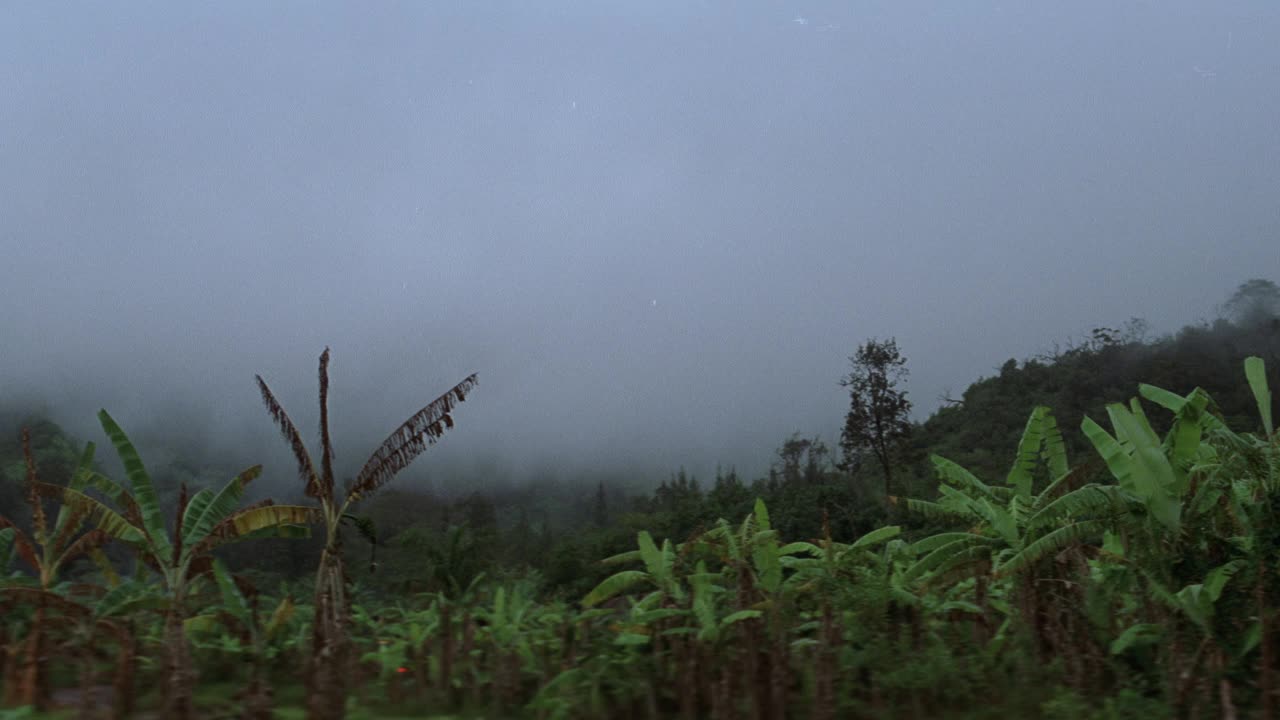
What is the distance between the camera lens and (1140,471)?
6887 millimetres

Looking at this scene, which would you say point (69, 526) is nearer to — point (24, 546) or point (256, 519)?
point (24, 546)

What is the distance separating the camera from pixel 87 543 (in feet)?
37.5

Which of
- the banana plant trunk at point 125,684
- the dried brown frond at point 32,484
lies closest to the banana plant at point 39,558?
the dried brown frond at point 32,484

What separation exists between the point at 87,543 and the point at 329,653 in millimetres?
7742

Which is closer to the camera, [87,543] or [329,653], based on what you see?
[329,653]

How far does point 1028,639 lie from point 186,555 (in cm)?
961

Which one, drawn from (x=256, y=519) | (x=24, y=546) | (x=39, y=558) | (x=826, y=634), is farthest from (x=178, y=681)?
(x=24, y=546)

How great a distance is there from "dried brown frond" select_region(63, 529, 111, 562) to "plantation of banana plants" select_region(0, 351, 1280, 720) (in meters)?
2.60

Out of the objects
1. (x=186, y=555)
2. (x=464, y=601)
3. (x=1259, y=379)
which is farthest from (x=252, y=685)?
(x=1259, y=379)

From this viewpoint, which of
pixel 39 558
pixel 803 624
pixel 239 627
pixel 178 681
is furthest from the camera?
pixel 39 558

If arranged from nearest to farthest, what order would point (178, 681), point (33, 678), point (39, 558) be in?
1. point (178, 681)
2. point (33, 678)
3. point (39, 558)

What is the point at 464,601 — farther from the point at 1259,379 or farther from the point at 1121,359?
the point at 1121,359

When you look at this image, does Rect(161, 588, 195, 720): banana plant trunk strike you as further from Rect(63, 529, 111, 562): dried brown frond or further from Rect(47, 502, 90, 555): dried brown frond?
Rect(63, 529, 111, 562): dried brown frond

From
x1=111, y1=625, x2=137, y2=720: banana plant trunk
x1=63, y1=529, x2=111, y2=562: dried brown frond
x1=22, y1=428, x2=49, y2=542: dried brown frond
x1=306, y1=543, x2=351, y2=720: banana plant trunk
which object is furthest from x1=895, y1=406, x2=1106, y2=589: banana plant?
x1=63, y1=529, x2=111, y2=562: dried brown frond
